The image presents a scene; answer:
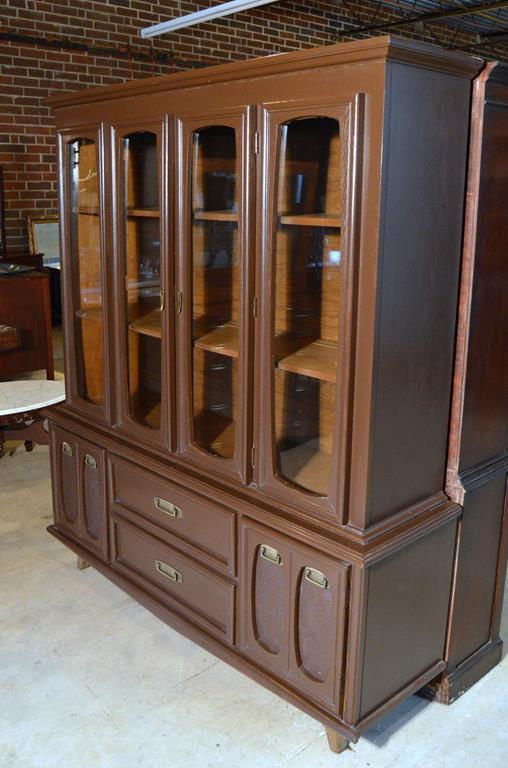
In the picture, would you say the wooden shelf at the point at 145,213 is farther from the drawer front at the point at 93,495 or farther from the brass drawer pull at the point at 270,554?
the brass drawer pull at the point at 270,554

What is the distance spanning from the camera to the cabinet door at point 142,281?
7.59ft

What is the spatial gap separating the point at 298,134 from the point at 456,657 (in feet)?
5.25

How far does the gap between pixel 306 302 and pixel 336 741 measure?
121 centimetres

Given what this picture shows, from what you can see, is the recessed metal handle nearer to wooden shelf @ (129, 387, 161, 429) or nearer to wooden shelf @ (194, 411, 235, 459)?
wooden shelf @ (129, 387, 161, 429)

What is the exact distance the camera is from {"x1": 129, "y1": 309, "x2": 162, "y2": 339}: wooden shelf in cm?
243

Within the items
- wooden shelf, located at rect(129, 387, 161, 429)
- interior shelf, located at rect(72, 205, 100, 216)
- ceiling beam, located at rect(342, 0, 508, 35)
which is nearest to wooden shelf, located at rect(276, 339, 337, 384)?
wooden shelf, located at rect(129, 387, 161, 429)

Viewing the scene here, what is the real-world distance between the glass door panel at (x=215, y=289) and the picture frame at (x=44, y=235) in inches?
177

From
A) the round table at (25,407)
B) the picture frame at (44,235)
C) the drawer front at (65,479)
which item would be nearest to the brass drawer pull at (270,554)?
the drawer front at (65,479)

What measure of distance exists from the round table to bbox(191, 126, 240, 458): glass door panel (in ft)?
4.50

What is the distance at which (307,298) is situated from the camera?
6.63ft

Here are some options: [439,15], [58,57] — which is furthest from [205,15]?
[439,15]

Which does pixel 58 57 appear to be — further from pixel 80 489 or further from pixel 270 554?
pixel 270 554

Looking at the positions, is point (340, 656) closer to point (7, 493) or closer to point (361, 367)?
point (361, 367)

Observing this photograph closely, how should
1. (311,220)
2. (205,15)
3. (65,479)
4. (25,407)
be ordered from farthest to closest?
(205,15)
(25,407)
(65,479)
(311,220)
